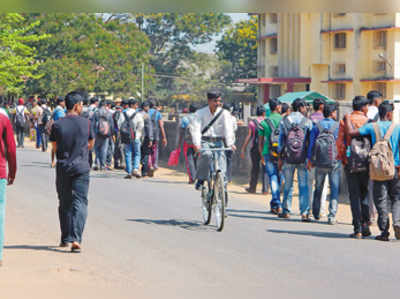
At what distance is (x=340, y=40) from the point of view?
5931 cm

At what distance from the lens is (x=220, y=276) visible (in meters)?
8.25

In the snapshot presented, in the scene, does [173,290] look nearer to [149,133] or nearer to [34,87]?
[149,133]

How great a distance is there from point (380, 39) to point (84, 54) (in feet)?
65.6

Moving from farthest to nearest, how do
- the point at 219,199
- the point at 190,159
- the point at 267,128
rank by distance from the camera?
1. the point at 190,159
2. the point at 267,128
3. the point at 219,199

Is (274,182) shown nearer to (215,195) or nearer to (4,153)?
(215,195)

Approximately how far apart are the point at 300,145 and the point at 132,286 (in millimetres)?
5502

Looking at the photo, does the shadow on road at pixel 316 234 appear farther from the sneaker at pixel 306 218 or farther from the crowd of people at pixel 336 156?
the sneaker at pixel 306 218

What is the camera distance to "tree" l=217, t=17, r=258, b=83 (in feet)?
275

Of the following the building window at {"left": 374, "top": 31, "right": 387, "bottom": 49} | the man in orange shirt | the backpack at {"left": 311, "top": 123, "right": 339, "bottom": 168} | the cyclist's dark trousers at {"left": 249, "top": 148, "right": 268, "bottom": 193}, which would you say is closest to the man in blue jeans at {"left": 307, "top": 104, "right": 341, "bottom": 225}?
the backpack at {"left": 311, "top": 123, "right": 339, "bottom": 168}

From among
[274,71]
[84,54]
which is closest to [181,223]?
[84,54]

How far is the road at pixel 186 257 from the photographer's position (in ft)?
25.3

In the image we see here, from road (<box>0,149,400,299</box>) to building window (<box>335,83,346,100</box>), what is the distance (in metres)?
45.6

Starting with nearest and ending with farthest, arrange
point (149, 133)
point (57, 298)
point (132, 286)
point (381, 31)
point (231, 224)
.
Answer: point (57, 298) → point (132, 286) → point (231, 224) → point (149, 133) → point (381, 31)

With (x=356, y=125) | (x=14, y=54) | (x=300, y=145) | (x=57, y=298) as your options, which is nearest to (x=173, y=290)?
(x=57, y=298)
